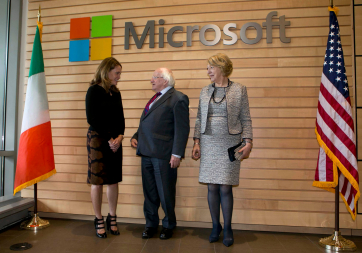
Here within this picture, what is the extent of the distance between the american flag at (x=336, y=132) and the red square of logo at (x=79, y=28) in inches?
112

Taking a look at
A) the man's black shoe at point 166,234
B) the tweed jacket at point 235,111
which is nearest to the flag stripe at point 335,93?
the tweed jacket at point 235,111

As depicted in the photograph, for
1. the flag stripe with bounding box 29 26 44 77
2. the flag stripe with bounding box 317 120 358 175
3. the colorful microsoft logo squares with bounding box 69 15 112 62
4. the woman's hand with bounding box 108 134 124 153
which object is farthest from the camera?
the colorful microsoft logo squares with bounding box 69 15 112 62

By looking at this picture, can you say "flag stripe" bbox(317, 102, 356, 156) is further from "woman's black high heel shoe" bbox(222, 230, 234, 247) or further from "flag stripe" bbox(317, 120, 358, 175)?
"woman's black high heel shoe" bbox(222, 230, 234, 247)

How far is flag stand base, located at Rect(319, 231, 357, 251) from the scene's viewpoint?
2279 mm

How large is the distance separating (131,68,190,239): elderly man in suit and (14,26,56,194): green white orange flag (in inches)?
45.7

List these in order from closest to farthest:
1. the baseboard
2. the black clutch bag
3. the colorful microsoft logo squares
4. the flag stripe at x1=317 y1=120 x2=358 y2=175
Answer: the black clutch bag → the flag stripe at x1=317 y1=120 x2=358 y2=175 → the baseboard → the colorful microsoft logo squares

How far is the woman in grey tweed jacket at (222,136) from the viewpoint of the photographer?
2.29 m

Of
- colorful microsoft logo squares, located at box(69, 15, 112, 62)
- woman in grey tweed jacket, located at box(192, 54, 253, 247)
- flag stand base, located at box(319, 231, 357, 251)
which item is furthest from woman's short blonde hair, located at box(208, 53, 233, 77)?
flag stand base, located at box(319, 231, 357, 251)

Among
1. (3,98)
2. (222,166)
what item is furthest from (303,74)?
(3,98)

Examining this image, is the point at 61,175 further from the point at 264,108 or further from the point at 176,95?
the point at 264,108

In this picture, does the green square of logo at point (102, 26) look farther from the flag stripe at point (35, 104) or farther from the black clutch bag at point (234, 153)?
the black clutch bag at point (234, 153)

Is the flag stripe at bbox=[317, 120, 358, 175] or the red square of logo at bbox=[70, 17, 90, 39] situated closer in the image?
the flag stripe at bbox=[317, 120, 358, 175]

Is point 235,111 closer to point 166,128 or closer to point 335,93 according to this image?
point 166,128

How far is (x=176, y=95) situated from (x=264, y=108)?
1.09 m
